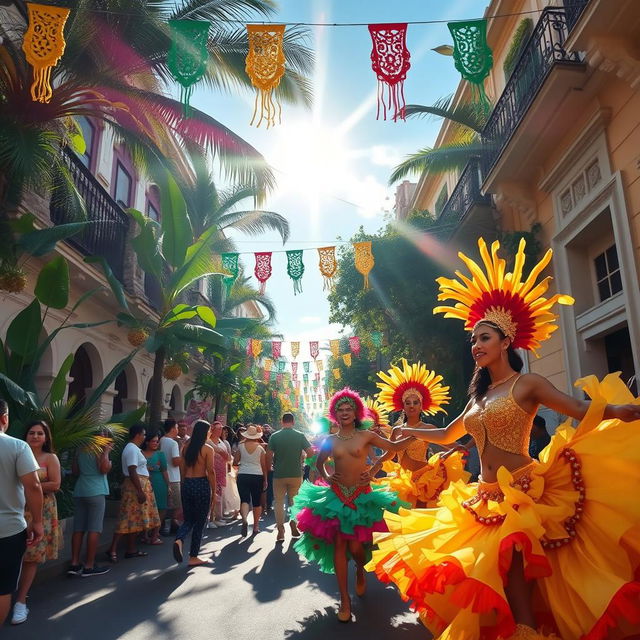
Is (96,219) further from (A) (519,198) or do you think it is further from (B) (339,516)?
(B) (339,516)

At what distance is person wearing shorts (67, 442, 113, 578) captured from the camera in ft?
21.9

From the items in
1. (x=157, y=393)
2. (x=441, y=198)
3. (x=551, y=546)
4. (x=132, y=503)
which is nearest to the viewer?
(x=551, y=546)

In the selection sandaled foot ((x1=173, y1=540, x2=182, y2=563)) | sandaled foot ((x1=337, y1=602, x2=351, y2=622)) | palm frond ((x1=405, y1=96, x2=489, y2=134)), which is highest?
palm frond ((x1=405, y1=96, x2=489, y2=134))

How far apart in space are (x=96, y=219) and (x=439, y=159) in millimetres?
8283

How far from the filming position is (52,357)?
12.2 m

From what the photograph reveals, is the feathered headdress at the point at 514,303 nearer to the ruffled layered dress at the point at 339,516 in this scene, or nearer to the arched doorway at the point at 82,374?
the ruffled layered dress at the point at 339,516

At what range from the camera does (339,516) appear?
5148 millimetres

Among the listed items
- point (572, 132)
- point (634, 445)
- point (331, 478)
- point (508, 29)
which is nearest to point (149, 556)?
point (331, 478)

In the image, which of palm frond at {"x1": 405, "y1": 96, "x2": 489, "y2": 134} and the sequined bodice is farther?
palm frond at {"x1": 405, "y1": 96, "x2": 489, "y2": 134}

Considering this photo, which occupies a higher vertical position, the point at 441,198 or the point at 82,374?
the point at 441,198

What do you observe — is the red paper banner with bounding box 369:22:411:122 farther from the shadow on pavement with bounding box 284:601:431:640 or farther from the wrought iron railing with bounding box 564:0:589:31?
the shadow on pavement with bounding box 284:601:431:640

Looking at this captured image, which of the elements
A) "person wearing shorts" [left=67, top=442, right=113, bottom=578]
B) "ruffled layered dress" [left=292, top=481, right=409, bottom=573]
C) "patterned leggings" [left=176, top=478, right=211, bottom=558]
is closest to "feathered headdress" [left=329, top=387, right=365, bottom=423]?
"ruffled layered dress" [left=292, top=481, right=409, bottom=573]

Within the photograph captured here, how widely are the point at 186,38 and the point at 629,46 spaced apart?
594cm

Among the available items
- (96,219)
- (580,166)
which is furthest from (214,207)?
(580,166)
